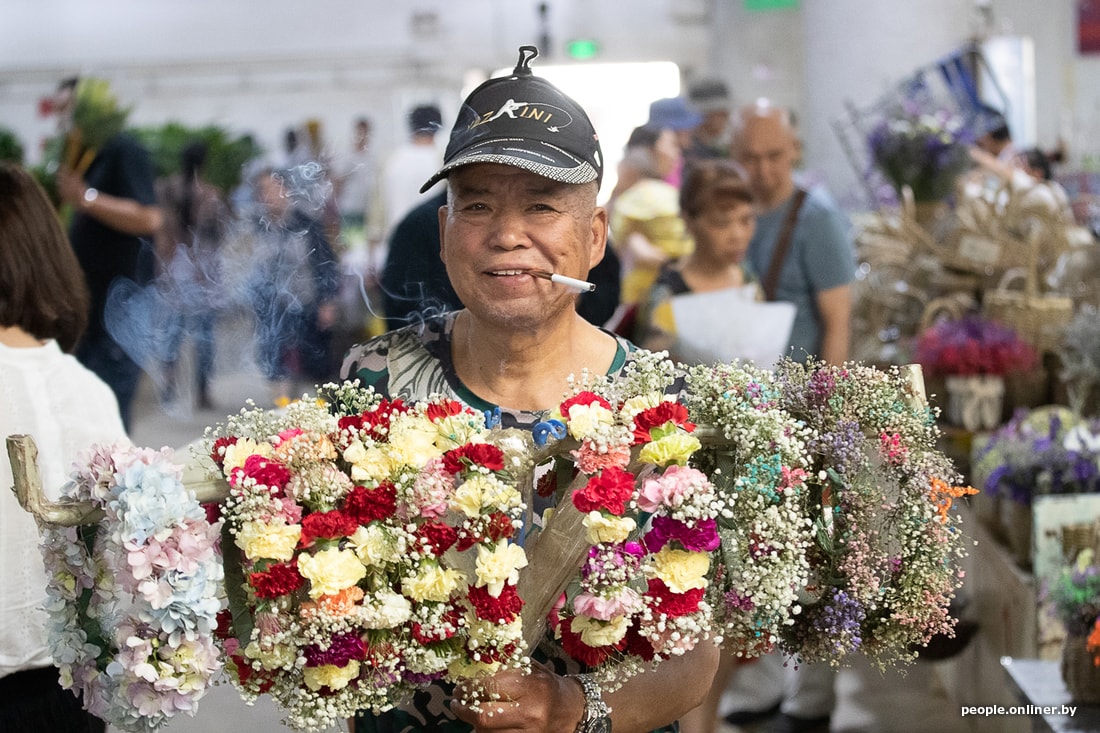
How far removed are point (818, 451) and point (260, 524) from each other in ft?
2.43

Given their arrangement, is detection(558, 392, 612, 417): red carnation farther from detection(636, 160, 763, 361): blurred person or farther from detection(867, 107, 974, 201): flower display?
detection(867, 107, 974, 201): flower display

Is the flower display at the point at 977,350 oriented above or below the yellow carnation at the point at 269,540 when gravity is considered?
below

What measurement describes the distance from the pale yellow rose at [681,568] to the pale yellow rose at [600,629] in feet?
0.25

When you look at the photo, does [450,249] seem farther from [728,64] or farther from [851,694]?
[728,64]

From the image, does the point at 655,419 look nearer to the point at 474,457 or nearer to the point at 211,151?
the point at 474,457

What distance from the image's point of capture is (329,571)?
1.57 metres

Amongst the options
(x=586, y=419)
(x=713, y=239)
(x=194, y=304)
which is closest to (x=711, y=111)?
(x=713, y=239)

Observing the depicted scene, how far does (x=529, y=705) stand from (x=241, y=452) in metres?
0.51

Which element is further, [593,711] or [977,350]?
[977,350]

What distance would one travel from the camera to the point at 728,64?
14.6 metres

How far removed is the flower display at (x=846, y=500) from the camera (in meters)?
1.71

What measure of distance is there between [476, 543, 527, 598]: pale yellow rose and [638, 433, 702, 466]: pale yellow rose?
21cm

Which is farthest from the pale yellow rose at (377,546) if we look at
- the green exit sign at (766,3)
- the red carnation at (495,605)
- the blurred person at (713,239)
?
the green exit sign at (766,3)

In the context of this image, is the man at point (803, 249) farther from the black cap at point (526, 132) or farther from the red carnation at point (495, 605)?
the red carnation at point (495, 605)
